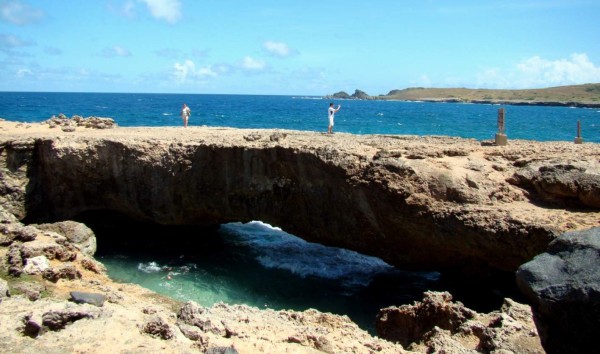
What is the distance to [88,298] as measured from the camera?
31.0 feet

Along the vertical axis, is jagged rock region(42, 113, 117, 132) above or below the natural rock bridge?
above

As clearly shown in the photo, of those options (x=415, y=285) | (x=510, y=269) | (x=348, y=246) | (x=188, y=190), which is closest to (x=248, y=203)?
(x=188, y=190)

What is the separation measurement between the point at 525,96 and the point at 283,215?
15221 cm

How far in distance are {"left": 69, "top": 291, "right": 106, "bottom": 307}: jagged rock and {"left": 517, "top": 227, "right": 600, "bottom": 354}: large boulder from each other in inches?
290

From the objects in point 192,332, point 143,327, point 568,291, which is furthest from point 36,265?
point 568,291

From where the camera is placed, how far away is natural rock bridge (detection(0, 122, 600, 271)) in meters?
12.6

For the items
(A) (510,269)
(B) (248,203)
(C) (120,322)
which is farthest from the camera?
(B) (248,203)

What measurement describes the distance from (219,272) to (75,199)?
612 cm

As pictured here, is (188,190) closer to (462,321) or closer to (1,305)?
(1,305)

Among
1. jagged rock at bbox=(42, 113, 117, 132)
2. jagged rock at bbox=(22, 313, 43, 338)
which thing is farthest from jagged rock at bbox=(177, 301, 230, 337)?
jagged rock at bbox=(42, 113, 117, 132)

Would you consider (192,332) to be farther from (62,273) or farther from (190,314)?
(62,273)

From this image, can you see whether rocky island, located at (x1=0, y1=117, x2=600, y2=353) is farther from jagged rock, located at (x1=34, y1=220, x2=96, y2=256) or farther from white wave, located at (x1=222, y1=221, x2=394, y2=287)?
white wave, located at (x1=222, y1=221, x2=394, y2=287)

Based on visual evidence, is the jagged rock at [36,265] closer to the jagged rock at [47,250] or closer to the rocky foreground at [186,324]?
the rocky foreground at [186,324]

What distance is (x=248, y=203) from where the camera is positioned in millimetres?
16688
